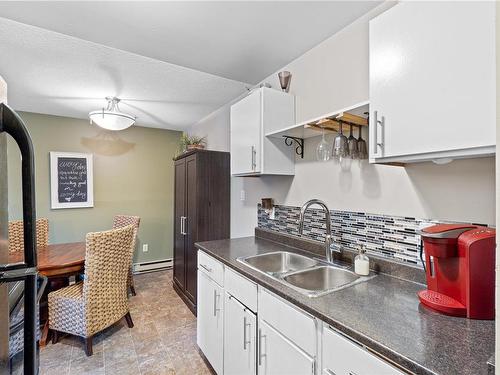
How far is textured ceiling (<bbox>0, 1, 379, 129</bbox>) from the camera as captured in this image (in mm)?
1560

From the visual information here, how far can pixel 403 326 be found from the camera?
2.84 ft

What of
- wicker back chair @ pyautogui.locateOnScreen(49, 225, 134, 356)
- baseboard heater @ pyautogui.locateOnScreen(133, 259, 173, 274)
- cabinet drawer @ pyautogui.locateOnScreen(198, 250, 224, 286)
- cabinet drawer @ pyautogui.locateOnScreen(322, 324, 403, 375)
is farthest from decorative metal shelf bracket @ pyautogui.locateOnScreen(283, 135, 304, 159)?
baseboard heater @ pyautogui.locateOnScreen(133, 259, 173, 274)

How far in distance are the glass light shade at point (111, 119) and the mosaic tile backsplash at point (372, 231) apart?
2019mm

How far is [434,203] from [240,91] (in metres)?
2.18

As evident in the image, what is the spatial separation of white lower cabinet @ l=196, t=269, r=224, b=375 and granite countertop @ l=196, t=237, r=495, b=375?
2.05 feet

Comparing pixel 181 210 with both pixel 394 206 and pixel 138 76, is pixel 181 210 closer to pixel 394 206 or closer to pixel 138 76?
pixel 138 76

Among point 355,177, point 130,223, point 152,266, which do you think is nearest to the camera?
→ point 355,177

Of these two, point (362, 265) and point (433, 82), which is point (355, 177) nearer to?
point (362, 265)

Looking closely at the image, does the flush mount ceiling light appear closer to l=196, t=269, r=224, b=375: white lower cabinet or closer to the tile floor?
l=196, t=269, r=224, b=375: white lower cabinet

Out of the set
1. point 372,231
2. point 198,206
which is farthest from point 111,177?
point 372,231

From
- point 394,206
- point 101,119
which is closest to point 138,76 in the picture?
point 101,119

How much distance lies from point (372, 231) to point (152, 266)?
A: 12.0 ft

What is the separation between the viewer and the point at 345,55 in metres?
1.73

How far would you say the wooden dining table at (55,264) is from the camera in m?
2.14
